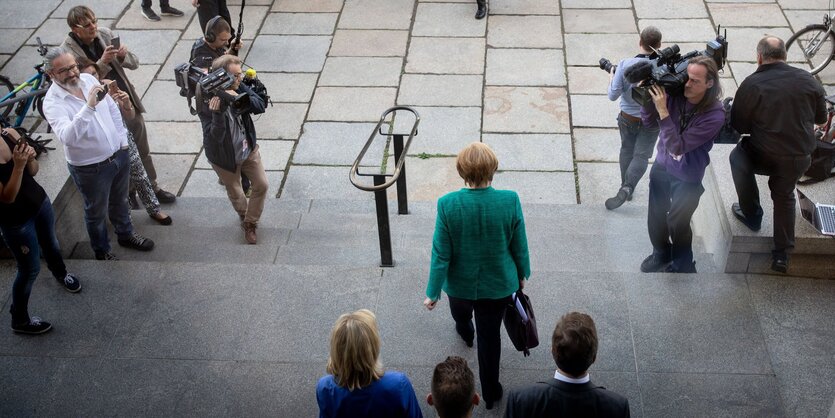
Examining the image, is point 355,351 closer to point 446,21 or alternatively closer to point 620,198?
point 620,198

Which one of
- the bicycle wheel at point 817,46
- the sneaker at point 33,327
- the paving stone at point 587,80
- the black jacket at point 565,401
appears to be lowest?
the paving stone at point 587,80

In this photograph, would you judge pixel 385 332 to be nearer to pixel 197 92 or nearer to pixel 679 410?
pixel 679 410

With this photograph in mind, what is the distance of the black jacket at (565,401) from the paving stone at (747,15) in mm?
6516

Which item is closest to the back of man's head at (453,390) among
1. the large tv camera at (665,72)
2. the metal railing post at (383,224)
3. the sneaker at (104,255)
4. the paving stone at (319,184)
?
the metal railing post at (383,224)

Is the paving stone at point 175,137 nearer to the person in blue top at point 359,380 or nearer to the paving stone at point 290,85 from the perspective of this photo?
the paving stone at point 290,85

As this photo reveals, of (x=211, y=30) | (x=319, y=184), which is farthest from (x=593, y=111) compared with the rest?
(x=211, y=30)

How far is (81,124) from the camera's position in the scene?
4.63 meters

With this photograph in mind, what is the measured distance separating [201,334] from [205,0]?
14.3 feet

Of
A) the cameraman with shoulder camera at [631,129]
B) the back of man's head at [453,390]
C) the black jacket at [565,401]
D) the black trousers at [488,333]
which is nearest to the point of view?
the black jacket at [565,401]

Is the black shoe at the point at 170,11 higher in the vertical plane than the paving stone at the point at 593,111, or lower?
higher

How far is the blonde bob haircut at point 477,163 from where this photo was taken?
3398mm

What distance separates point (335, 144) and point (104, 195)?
2582mm

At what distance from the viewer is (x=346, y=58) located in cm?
828

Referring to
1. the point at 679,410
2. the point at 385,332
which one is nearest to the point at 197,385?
the point at 385,332
